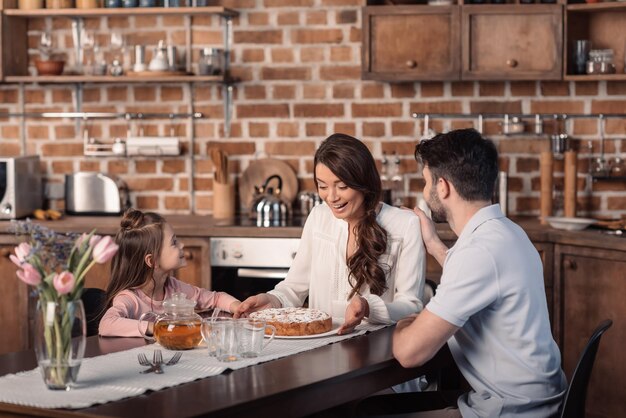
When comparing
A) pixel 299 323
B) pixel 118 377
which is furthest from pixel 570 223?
pixel 118 377

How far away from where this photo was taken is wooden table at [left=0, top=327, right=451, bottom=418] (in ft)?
6.67

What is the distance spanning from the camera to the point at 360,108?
5.20 meters

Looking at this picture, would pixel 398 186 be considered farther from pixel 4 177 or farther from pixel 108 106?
pixel 4 177

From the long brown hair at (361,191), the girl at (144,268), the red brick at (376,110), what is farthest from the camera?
the red brick at (376,110)

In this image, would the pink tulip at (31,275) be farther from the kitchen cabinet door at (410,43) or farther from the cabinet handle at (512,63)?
the cabinet handle at (512,63)

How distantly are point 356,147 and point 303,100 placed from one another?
200cm

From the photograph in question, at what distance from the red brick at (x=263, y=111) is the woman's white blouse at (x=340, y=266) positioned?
72.1 inches

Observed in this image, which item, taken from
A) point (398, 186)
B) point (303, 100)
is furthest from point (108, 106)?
point (398, 186)

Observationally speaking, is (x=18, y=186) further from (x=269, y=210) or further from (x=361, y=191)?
(x=361, y=191)

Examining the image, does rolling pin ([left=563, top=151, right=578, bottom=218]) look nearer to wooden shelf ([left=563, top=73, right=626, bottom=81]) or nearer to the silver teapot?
wooden shelf ([left=563, top=73, right=626, bottom=81])

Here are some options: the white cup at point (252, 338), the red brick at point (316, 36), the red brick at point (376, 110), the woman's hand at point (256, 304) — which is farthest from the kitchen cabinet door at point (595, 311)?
the white cup at point (252, 338)

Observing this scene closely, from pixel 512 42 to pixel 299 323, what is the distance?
254cm

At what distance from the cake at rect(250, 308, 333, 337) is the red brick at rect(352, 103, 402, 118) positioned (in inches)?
98.4

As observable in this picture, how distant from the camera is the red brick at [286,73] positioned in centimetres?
523
